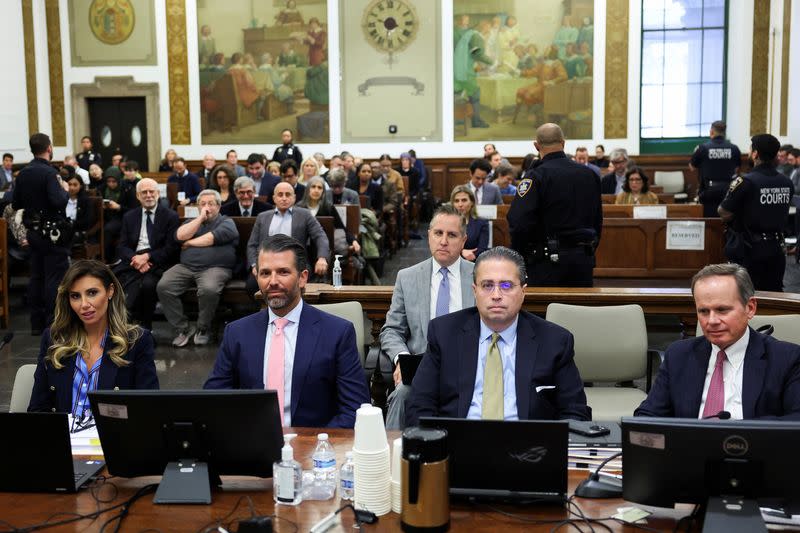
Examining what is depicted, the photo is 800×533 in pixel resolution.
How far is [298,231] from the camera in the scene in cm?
751

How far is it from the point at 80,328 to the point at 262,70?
14560mm

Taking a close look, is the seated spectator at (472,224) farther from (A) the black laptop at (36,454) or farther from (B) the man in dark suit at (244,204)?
(A) the black laptop at (36,454)

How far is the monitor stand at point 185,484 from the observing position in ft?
7.69

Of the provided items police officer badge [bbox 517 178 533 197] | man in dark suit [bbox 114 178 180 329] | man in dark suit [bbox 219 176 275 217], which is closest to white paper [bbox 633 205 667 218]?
police officer badge [bbox 517 178 533 197]

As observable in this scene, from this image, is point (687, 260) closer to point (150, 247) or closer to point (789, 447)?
point (150, 247)

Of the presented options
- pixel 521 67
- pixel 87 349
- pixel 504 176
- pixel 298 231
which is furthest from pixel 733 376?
pixel 521 67

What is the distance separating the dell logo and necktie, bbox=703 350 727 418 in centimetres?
91

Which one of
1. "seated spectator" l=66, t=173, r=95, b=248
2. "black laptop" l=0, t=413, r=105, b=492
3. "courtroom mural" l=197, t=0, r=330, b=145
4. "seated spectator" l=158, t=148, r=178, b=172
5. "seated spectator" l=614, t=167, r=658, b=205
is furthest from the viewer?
"courtroom mural" l=197, t=0, r=330, b=145

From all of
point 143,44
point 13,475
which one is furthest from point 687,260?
point 143,44

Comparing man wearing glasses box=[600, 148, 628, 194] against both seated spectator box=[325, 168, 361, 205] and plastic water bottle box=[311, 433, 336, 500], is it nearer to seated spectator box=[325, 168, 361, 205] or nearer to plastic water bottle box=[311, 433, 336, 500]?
seated spectator box=[325, 168, 361, 205]

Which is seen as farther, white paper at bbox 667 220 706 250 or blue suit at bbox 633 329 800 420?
white paper at bbox 667 220 706 250

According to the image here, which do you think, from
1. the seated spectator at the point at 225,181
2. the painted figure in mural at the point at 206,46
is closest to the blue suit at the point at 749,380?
the seated spectator at the point at 225,181

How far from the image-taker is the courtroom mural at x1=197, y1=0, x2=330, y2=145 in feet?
56.5

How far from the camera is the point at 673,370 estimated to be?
9.95ft
